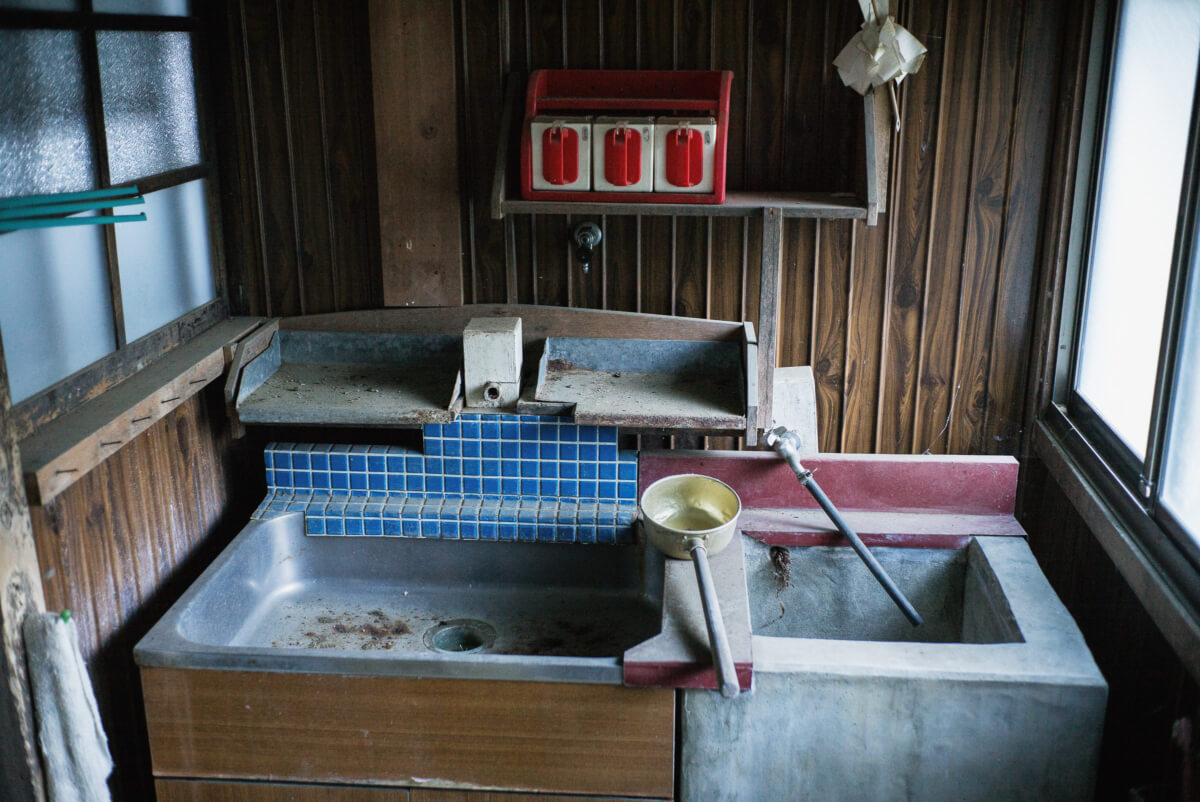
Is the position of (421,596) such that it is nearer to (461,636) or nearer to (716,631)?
(461,636)

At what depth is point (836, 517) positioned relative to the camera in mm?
2600

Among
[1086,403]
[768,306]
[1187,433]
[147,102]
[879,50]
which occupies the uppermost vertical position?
[879,50]

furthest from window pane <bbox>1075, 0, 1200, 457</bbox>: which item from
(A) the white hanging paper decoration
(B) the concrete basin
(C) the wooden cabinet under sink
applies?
(C) the wooden cabinet under sink

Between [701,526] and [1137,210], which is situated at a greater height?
[1137,210]

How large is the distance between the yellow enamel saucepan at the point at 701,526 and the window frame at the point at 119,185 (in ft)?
4.25

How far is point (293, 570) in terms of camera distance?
286 centimetres

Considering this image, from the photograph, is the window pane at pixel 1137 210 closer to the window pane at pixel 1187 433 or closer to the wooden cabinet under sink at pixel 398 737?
the window pane at pixel 1187 433

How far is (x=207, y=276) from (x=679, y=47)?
1.46 meters

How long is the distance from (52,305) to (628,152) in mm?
1353

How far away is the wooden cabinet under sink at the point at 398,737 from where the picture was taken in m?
2.23

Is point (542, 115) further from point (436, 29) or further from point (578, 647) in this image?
point (578, 647)

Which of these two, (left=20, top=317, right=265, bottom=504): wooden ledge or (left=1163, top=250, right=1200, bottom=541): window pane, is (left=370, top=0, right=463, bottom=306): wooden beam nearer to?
(left=20, top=317, right=265, bottom=504): wooden ledge

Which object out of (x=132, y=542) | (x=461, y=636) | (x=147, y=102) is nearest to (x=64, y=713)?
(x=132, y=542)

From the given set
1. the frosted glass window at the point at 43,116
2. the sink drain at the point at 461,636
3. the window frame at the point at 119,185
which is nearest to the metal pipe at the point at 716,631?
the sink drain at the point at 461,636
